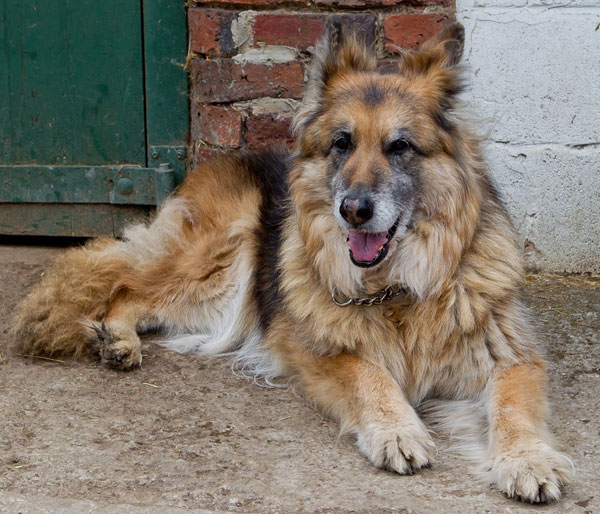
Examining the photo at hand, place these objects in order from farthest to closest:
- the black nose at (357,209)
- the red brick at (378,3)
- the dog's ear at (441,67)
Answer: the red brick at (378,3) < the dog's ear at (441,67) < the black nose at (357,209)

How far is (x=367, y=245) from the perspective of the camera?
3.24m

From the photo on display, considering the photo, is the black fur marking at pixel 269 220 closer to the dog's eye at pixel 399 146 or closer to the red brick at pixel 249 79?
the red brick at pixel 249 79

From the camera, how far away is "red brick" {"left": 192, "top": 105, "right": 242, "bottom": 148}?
4.59 meters

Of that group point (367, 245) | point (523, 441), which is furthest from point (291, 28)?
point (523, 441)

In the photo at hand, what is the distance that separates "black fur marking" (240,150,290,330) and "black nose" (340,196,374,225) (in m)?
0.75

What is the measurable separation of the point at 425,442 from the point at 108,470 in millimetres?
1086

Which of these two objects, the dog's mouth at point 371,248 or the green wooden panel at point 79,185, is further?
the green wooden panel at point 79,185

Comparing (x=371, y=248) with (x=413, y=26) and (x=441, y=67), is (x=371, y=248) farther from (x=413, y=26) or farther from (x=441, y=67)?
(x=413, y=26)

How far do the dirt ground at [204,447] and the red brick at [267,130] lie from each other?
1.33 meters

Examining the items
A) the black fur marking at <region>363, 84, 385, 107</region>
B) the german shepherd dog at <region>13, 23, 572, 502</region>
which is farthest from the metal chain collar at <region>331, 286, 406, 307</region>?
the black fur marking at <region>363, 84, 385, 107</region>

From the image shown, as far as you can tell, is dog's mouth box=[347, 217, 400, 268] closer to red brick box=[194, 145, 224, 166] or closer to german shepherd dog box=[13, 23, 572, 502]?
german shepherd dog box=[13, 23, 572, 502]

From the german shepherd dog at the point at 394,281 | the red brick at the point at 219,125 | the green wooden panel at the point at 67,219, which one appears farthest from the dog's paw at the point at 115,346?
the green wooden panel at the point at 67,219

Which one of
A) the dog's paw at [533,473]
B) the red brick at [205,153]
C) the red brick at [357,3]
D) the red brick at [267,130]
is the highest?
the red brick at [357,3]

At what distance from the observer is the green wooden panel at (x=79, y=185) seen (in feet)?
16.5
